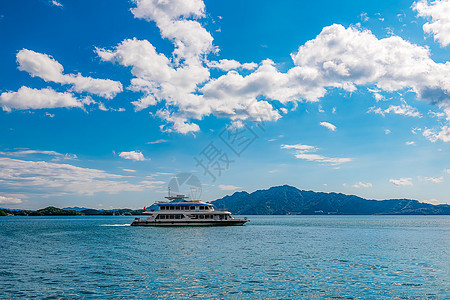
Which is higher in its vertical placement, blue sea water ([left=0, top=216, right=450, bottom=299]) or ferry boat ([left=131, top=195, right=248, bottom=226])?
ferry boat ([left=131, top=195, right=248, bottom=226])

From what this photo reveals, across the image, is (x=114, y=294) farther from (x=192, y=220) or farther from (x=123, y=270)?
(x=192, y=220)

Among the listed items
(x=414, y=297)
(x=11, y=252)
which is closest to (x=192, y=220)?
(x=11, y=252)

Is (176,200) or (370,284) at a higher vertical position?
(176,200)

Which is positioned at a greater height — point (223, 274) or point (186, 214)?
point (186, 214)

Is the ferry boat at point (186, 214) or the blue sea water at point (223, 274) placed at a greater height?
the ferry boat at point (186, 214)

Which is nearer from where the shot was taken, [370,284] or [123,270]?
[370,284]

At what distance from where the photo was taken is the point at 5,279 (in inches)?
1231

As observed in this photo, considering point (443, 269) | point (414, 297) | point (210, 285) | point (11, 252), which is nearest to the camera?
point (414, 297)

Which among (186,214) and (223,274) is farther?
(186,214)

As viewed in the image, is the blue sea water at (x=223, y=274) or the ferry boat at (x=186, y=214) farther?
the ferry boat at (x=186, y=214)

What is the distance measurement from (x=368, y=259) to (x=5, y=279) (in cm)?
3988

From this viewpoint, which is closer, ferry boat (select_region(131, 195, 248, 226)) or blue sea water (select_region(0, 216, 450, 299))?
blue sea water (select_region(0, 216, 450, 299))

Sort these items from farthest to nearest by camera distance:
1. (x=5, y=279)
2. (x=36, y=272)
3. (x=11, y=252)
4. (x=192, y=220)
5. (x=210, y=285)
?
(x=192, y=220) → (x=11, y=252) → (x=36, y=272) → (x=5, y=279) → (x=210, y=285)

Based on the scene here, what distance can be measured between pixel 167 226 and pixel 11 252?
56.7 metres
